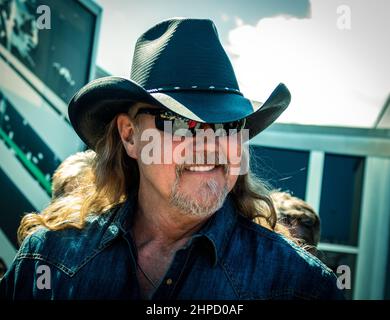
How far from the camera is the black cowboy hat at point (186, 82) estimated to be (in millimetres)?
1769

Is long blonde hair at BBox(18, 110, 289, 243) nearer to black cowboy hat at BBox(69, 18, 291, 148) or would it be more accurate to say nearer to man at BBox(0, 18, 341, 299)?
man at BBox(0, 18, 341, 299)

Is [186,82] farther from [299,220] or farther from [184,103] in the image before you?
[299,220]

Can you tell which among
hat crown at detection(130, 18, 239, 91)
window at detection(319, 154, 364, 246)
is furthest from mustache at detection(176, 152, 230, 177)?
window at detection(319, 154, 364, 246)

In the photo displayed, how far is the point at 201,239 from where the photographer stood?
1840mm

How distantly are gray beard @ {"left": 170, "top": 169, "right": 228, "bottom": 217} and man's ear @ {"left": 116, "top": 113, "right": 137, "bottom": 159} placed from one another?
39cm

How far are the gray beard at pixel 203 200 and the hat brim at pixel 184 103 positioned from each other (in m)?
0.26

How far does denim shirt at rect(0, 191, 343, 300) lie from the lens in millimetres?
1709

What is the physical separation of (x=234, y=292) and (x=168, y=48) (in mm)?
967

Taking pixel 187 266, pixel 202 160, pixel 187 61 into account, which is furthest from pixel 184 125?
pixel 187 266

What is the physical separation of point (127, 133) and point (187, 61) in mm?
471

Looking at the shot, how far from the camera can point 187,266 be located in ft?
5.84

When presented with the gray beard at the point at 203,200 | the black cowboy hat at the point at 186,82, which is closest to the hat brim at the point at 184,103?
the black cowboy hat at the point at 186,82
